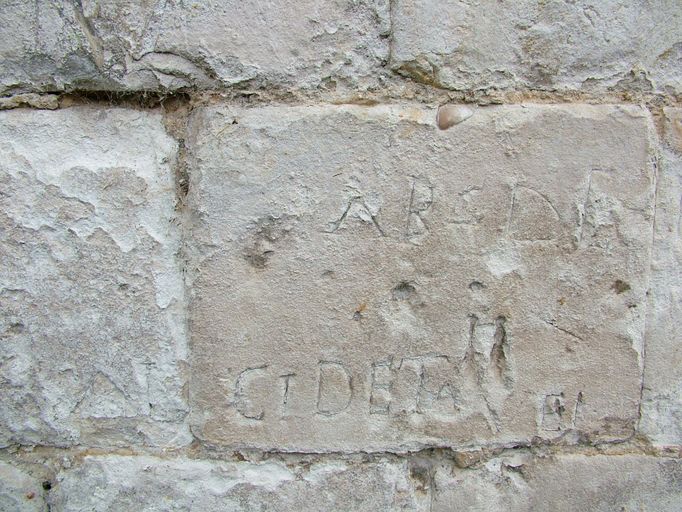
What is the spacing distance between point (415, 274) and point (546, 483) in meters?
0.52

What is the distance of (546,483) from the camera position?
1.11m

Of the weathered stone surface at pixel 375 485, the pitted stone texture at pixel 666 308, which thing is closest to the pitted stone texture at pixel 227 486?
the weathered stone surface at pixel 375 485

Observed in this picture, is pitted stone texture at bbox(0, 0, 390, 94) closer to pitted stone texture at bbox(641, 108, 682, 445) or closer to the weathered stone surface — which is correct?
pitted stone texture at bbox(641, 108, 682, 445)

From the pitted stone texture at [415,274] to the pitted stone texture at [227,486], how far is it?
6cm

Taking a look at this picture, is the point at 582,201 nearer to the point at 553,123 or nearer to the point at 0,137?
the point at 553,123

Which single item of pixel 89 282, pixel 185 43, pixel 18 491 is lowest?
pixel 18 491

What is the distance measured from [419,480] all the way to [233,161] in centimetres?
73

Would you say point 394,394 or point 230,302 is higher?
point 230,302

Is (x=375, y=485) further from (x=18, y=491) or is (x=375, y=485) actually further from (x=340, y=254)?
(x=18, y=491)

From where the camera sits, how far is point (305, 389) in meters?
1.06

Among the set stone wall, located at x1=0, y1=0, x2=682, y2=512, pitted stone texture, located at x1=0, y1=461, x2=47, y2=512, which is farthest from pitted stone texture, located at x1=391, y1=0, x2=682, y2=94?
pitted stone texture, located at x1=0, y1=461, x2=47, y2=512

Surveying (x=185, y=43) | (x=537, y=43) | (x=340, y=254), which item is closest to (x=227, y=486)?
(x=340, y=254)

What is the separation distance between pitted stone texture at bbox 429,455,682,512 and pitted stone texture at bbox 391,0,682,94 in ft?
2.41

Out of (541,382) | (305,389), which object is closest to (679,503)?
(541,382)
